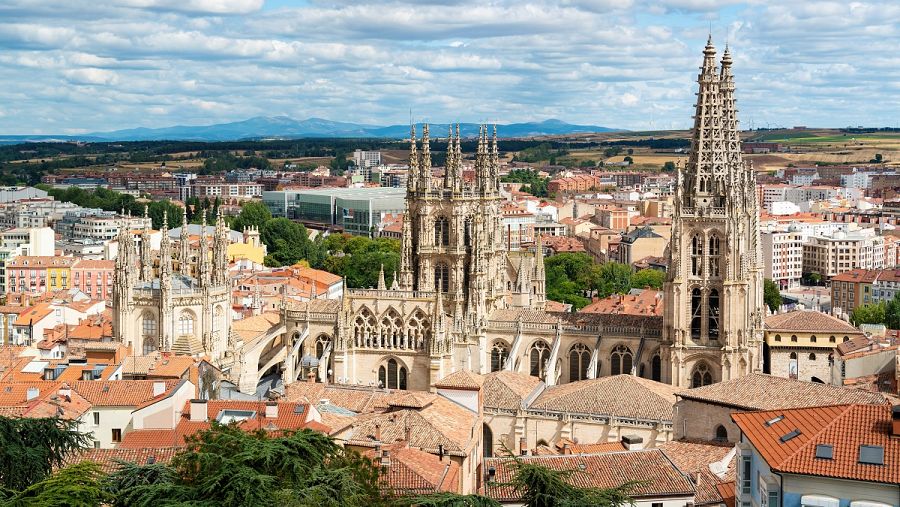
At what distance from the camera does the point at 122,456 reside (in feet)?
164

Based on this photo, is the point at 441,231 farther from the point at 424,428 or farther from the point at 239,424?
the point at 239,424

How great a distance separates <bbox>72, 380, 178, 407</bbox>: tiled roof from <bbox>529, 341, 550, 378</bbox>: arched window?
29.6m

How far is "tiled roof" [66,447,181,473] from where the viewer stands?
48.8 metres

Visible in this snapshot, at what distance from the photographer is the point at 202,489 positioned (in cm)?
4269

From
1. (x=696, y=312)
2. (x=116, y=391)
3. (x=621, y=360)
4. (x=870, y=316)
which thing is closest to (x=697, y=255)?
(x=696, y=312)

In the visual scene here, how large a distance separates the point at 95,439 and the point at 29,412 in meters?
2.88

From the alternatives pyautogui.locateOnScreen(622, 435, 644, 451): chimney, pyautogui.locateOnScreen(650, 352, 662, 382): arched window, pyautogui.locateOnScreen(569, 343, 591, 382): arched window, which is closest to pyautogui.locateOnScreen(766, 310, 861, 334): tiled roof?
pyautogui.locateOnScreen(650, 352, 662, 382): arched window

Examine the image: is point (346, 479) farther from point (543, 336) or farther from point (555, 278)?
point (555, 278)

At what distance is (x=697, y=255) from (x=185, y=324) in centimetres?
3046

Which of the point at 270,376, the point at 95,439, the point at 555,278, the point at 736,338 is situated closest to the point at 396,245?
the point at 555,278

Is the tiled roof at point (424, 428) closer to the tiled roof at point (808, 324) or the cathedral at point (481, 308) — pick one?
the cathedral at point (481, 308)

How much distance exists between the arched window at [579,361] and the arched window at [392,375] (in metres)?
10.1

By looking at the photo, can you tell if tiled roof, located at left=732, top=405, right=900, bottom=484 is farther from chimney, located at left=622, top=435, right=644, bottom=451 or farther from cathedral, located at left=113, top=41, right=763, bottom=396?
cathedral, located at left=113, top=41, right=763, bottom=396

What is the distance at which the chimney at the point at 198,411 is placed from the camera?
188 feet
